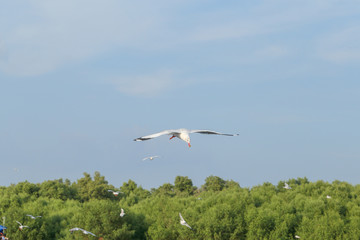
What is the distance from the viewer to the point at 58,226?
54781 mm

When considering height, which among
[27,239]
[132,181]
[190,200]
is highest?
[132,181]

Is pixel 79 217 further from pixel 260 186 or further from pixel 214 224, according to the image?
pixel 260 186

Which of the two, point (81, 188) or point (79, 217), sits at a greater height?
point (81, 188)

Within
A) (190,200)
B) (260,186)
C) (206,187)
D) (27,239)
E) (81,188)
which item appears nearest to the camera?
(27,239)

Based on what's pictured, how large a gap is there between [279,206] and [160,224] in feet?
41.2

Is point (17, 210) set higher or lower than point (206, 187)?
lower

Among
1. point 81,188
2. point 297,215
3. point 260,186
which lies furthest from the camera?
point 81,188

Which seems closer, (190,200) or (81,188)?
(190,200)

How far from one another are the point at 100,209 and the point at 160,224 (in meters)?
6.67

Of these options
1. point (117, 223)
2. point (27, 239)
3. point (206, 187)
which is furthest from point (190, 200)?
point (206, 187)

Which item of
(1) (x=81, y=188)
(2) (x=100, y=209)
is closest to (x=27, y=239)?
(2) (x=100, y=209)

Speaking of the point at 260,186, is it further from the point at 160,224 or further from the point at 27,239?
the point at 27,239

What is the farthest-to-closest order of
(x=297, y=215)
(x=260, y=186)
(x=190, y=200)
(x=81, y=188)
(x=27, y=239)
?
(x=81, y=188)
(x=260, y=186)
(x=190, y=200)
(x=297, y=215)
(x=27, y=239)

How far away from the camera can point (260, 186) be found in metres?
76.1
